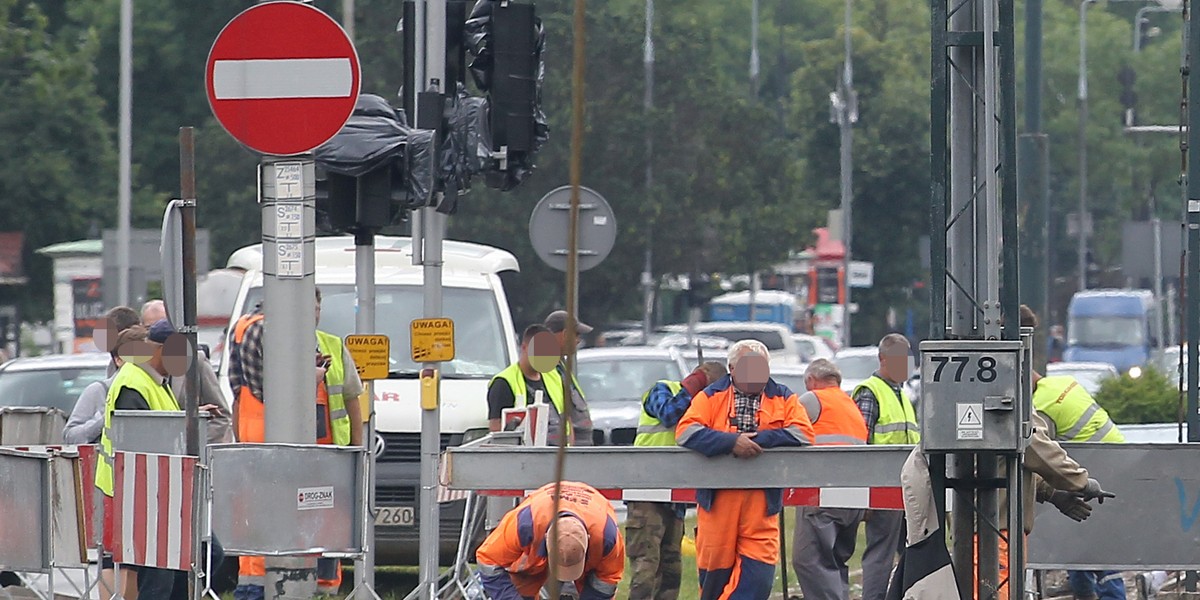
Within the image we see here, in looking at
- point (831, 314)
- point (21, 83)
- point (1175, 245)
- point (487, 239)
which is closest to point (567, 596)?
point (1175, 245)

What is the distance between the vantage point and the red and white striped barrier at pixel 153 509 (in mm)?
8625

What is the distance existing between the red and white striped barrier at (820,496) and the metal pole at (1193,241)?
2005mm

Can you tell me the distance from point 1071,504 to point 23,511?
4.64 m

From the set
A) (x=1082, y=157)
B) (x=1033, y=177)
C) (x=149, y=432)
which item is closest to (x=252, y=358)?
(x=149, y=432)

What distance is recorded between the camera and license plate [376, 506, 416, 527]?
12.7 m

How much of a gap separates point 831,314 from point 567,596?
58.0m

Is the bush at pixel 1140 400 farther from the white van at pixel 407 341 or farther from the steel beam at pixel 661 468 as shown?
the steel beam at pixel 661 468

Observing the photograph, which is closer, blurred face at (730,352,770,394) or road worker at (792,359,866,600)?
blurred face at (730,352,770,394)

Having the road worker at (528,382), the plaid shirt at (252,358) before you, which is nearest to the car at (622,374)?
the road worker at (528,382)

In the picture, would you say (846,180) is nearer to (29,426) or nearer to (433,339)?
(29,426)

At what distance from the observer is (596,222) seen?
15.4 m

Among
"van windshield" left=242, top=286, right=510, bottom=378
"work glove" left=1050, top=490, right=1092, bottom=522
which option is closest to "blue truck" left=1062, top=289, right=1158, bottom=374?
"van windshield" left=242, top=286, right=510, bottom=378

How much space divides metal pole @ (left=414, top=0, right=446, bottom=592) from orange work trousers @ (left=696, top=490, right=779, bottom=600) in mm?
1347

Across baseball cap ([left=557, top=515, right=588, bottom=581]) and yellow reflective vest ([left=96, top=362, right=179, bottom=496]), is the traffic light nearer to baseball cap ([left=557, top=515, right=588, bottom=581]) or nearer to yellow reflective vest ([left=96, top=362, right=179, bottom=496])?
yellow reflective vest ([left=96, top=362, right=179, bottom=496])
